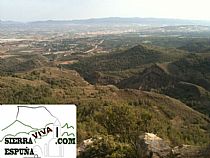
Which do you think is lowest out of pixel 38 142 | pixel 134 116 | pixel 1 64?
pixel 1 64

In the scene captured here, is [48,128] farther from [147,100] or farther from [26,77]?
[26,77]

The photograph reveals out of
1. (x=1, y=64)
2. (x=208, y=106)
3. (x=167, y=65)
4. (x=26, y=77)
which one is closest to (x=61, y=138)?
(x=208, y=106)

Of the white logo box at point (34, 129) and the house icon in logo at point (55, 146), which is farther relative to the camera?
the house icon in logo at point (55, 146)

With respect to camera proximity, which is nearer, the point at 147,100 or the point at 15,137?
the point at 15,137

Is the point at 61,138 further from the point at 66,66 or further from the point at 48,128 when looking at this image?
the point at 66,66

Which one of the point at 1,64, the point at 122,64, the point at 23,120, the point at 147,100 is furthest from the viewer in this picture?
the point at 1,64

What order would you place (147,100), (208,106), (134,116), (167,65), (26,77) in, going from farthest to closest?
(167,65) < (26,77) < (208,106) < (147,100) < (134,116)

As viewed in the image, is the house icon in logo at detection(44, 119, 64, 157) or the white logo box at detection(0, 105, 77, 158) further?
the house icon in logo at detection(44, 119, 64, 157)

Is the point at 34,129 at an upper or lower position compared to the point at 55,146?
upper

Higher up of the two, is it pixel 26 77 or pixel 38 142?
pixel 38 142
